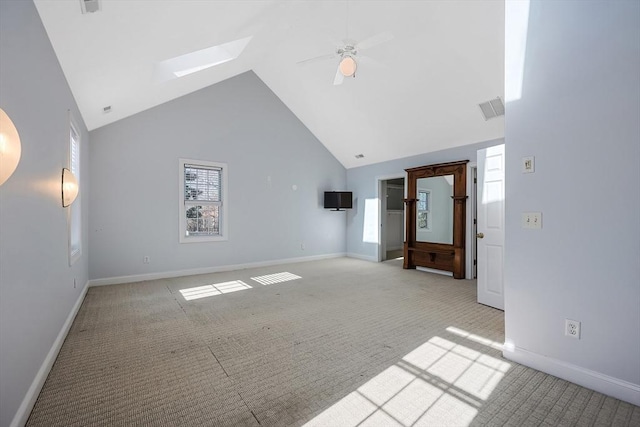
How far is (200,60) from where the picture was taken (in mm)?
4211

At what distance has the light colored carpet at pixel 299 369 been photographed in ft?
5.55

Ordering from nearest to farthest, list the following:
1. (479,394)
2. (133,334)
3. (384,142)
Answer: (479,394) → (133,334) → (384,142)

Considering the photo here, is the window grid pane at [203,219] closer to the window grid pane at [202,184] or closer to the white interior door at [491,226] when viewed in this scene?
the window grid pane at [202,184]

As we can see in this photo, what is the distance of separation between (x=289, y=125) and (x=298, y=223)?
233 cm

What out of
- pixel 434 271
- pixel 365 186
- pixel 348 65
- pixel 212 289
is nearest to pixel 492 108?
pixel 348 65

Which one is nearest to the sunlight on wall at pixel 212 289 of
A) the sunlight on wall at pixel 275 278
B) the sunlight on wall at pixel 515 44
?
the sunlight on wall at pixel 275 278

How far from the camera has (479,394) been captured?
1879 millimetres

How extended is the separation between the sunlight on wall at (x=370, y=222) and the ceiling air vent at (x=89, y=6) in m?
6.00

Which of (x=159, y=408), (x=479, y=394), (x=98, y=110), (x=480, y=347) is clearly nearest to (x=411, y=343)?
(x=480, y=347)

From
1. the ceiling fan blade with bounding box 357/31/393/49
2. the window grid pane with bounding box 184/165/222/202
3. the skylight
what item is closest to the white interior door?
the ceiling fan blade with bounding box 357/31/393/49

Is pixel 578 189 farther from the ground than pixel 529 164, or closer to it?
closer to it

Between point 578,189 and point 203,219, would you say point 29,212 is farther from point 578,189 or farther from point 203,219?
point 203,219

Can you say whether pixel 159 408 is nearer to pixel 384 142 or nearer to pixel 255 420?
pixel 255 420

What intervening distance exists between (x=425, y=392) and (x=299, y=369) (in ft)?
2.95
